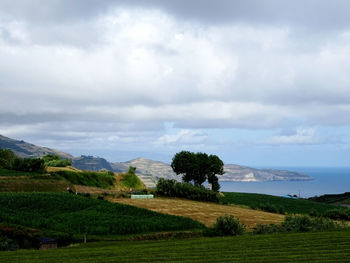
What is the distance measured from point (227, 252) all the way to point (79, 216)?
26350 millimetres

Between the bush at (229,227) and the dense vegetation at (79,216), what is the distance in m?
5.58


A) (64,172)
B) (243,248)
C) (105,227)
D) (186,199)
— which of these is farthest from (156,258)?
(64,172)

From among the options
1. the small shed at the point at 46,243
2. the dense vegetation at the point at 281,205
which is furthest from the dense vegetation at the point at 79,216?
the dense vegetation at the point at 281,205

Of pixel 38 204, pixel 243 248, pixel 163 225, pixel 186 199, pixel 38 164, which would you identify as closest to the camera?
pixel 243 248

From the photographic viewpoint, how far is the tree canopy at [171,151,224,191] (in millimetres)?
99188

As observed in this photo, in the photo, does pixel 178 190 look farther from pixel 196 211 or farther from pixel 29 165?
pixel 29 165

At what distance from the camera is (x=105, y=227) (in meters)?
42.4

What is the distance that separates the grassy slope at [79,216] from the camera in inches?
1667

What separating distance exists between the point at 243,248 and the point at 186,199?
49811 mm

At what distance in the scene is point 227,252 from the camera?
25.0m

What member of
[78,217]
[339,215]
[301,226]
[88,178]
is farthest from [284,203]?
[78,217]

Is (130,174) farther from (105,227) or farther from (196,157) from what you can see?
(105,227)

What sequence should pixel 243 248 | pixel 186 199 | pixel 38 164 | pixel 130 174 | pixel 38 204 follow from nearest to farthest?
pixel 243 248, pixel 38 204, pixel 186 199, pixel 38 164, pixel 130 174

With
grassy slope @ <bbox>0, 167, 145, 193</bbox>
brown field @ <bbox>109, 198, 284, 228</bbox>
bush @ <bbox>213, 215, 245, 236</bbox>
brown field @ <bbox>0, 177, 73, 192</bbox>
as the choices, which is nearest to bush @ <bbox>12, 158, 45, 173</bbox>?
grassy slope @ <bbox>0, 167, 145, 193</bbox>
